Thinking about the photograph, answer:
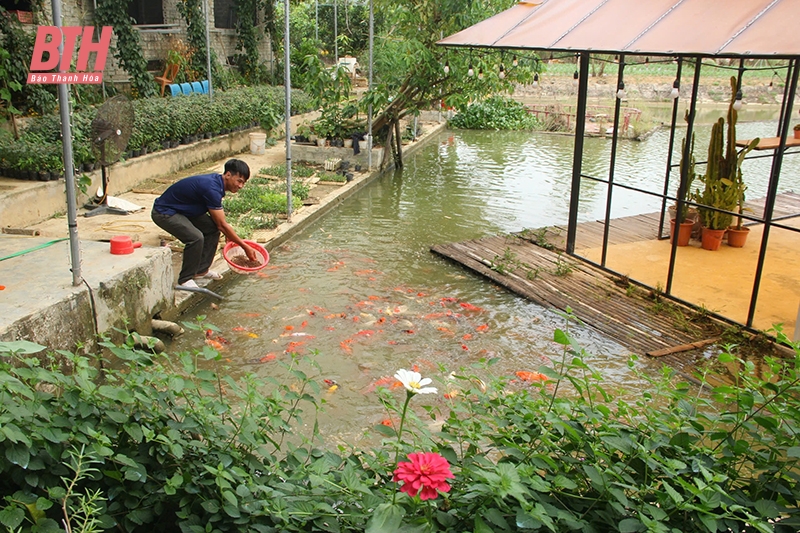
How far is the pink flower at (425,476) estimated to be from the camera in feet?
7.14

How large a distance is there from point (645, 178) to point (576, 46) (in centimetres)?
880

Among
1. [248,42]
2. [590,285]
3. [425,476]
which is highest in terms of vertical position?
[248,42]

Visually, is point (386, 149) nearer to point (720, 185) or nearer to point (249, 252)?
point (720, 185)

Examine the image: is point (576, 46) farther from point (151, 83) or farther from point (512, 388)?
point (151, 83)

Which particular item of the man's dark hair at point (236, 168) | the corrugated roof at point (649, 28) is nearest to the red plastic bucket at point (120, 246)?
the man's dark hair at point (236, 168)

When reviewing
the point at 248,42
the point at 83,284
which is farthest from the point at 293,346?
the point at 248,42

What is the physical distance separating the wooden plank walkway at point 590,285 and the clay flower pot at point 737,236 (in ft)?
3.61

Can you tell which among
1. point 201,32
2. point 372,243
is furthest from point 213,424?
point 201,32

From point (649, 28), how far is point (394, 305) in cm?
414

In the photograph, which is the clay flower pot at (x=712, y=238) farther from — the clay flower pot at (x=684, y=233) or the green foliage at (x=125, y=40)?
the green foliage at (x=125, y=40)

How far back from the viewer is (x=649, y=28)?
24.3 feet

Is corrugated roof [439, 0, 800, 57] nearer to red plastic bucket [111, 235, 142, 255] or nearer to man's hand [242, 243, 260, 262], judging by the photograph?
man's hand [242, 243, 260, 262]

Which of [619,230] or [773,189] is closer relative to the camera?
[773,189]

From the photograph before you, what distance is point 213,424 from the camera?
9.74 feet
